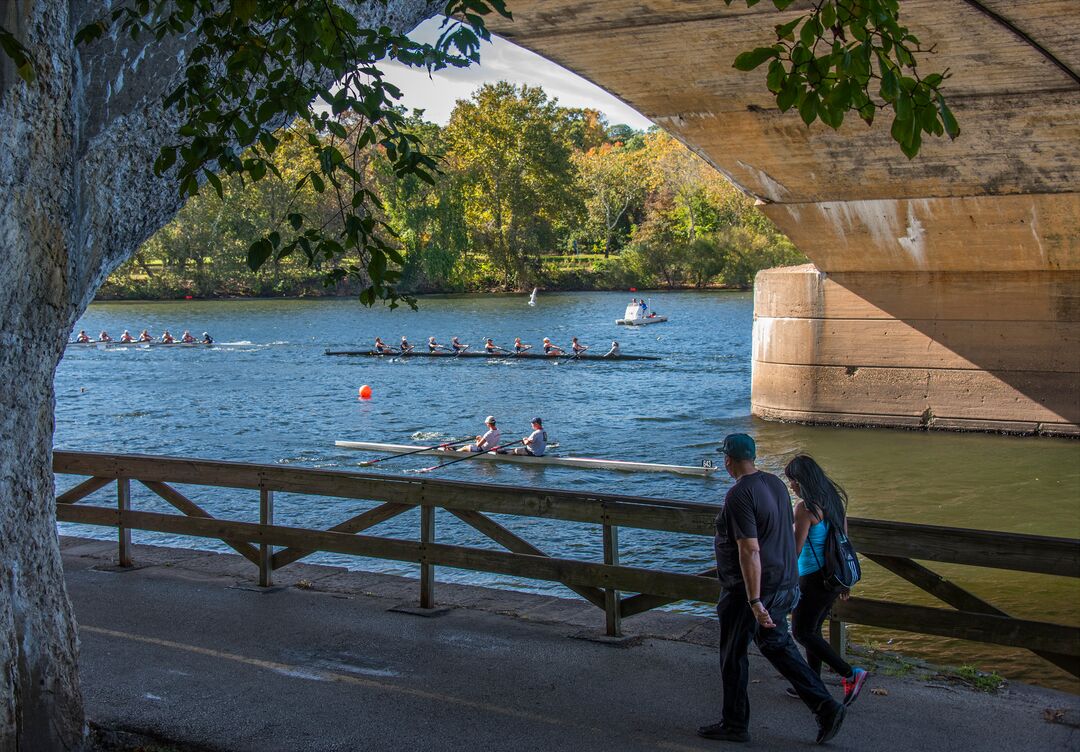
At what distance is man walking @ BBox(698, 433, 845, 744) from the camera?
5449 mm

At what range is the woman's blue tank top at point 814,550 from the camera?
19.3ft

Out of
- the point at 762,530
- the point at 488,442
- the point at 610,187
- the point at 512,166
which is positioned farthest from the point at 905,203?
the point at 610,187

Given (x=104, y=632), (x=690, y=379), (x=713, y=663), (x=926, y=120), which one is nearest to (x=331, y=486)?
(x=104, y=632)

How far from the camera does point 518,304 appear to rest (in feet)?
260

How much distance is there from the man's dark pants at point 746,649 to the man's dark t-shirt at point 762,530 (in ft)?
0.25

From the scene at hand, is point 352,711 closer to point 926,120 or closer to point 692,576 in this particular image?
point 692,576

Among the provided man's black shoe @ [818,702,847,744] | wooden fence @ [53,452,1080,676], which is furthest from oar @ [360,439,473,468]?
man's black shoe @ [818,702,847,744]

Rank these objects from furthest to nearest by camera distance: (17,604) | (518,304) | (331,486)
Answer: (518,304) → (331,486) → (17,604)

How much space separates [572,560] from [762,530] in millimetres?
1954

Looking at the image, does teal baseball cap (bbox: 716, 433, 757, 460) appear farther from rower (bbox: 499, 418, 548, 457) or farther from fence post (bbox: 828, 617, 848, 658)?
rower (bbox: 499, 418, 548, 457)

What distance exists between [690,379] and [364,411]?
10.7 metres

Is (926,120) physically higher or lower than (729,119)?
lower

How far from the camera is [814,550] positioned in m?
5.89

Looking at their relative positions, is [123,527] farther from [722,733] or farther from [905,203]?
[905,203]
